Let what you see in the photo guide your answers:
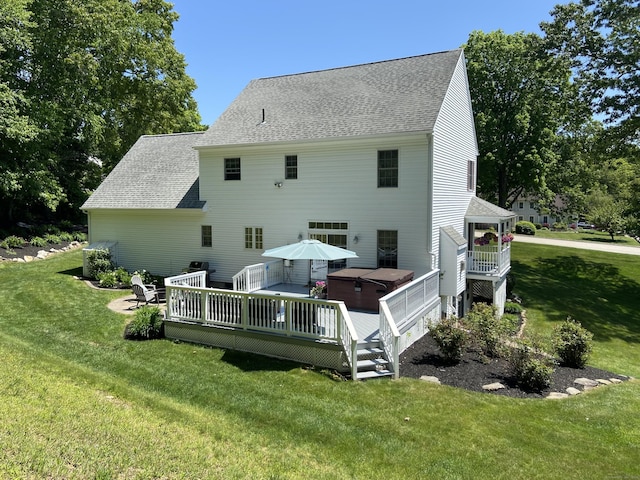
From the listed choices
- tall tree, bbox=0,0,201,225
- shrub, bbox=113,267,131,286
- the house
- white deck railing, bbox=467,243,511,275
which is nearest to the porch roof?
the house

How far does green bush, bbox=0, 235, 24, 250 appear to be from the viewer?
Result: 2050cm

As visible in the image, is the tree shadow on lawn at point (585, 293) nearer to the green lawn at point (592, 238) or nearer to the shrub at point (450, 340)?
the shrub at point (450, 340)

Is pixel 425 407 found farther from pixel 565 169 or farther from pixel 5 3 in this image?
pixel 565 169

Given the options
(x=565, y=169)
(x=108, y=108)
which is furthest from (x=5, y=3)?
(x=565, y=169)

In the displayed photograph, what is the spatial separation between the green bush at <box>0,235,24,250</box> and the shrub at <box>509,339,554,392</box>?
2307cm

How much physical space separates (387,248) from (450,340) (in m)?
4.90

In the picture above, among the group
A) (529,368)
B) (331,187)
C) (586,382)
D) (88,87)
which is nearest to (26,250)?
(88,87)

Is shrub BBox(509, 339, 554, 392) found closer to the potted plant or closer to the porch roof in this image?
the potted plant

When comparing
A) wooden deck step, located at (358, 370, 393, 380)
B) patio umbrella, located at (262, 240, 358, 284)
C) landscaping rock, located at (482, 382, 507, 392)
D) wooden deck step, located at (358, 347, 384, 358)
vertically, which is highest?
patio umbrella, located at (262, 240, 358, 284)

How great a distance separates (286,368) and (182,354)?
2.66 metres

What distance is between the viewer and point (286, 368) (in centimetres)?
903

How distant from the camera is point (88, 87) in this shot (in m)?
25.3

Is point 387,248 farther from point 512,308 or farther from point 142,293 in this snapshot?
point 512,308

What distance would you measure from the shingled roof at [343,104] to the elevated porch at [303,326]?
232 inches
